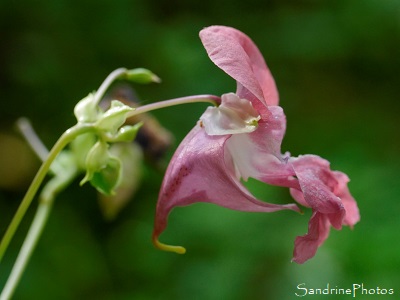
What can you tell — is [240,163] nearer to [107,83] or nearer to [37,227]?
[107,83]

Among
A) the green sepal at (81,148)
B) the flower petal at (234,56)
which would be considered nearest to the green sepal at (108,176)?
the flower petal at (234,56)

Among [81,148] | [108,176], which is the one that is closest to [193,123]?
[81,148]

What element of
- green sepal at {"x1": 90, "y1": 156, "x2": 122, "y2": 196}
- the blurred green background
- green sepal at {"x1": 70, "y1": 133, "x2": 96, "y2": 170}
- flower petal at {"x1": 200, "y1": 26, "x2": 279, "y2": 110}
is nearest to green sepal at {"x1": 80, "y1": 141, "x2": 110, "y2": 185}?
green sepal at {"x1": 90, "y1": 156, "x2": 122, "y2": 196}

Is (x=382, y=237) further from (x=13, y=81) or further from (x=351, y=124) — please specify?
(x=13, y=81)

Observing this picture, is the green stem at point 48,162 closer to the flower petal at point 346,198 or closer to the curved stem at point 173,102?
the curved stem at point 173,102

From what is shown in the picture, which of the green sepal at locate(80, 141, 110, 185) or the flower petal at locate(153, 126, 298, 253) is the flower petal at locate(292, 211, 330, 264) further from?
the green sepal at locate(80, 141, 110, 185)
